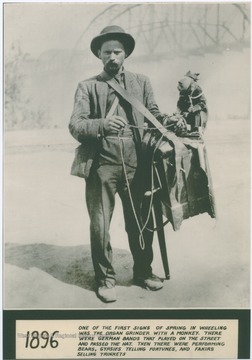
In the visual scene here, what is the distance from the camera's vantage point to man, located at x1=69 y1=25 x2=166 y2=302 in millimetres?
3365

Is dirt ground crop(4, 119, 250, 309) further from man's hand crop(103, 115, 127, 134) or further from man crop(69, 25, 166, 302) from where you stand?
man's hand crop(103, 115, 127, 134)

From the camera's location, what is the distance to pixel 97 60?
136 inches

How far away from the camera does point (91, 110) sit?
11.2 ft

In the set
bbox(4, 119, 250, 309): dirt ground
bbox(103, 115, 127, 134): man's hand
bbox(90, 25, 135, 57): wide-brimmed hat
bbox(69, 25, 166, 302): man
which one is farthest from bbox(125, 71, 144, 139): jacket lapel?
bbox(4, 119, 250, 309): dirt ground

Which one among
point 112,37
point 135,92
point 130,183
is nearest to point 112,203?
point 130,183

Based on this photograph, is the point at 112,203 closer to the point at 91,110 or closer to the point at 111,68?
the point at 91,110

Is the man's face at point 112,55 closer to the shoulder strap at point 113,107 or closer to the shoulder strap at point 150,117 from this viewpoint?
the shoulder strap at point 150,117

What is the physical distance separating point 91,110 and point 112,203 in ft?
2.31

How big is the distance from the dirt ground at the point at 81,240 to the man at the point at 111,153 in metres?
0.06

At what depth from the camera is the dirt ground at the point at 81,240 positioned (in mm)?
3455

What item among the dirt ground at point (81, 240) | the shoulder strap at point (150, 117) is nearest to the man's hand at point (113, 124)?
the shoulder strap at point (150, 117)

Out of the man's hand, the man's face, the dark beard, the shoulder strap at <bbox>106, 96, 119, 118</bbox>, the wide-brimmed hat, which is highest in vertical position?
the wide-brimmed hat

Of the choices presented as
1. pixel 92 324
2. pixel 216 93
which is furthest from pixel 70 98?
pixel 92 324

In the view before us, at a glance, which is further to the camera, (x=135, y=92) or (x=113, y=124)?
(x=135, y=92)
